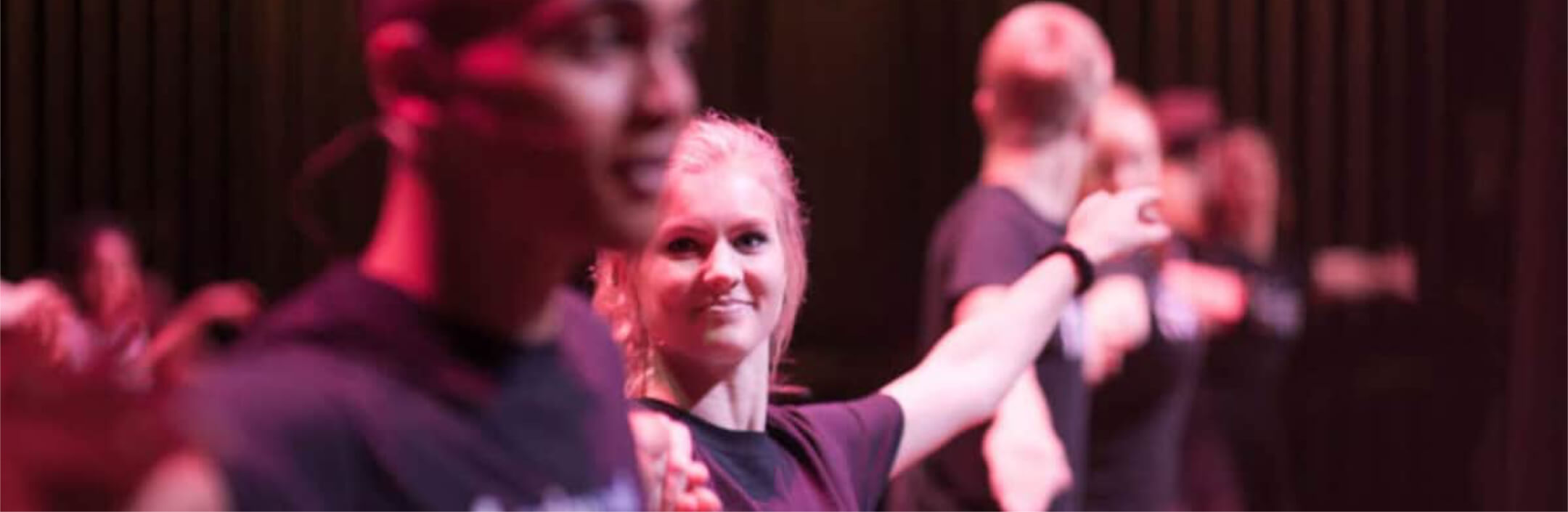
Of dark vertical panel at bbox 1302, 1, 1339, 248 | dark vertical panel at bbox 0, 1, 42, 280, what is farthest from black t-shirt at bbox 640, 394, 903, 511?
dark vertical panel at bbox 1302, 1, 1339, 248

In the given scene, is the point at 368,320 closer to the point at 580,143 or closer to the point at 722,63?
the point at 580,143

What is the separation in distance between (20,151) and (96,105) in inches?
7.5

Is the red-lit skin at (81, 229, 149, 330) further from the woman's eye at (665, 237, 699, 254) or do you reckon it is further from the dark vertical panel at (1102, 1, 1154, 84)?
the dark vertical panel at (1102, 1, 1154, 84)

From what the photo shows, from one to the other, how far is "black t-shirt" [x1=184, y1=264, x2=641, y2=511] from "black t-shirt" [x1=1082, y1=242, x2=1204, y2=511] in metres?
2.15

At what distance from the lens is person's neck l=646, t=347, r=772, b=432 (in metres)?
1.98

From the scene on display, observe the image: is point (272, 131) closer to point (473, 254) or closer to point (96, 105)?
point (96, 105)

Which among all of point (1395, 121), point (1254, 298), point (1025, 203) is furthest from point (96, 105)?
point (1395, 121)

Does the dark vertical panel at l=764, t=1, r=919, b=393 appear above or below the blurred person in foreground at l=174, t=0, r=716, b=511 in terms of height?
below

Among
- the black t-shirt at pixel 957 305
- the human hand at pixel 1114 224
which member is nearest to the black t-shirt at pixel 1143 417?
the black t-shirt at pixel 957 305

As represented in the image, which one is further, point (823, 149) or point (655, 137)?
point (823, 149)

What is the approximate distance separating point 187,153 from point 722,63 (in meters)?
1.11

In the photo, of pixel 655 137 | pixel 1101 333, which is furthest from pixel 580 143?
pixel 1101 333

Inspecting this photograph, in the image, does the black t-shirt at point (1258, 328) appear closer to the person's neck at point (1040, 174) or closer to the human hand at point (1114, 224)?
the person's neck at point (1040, 174)

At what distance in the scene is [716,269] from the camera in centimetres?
199
